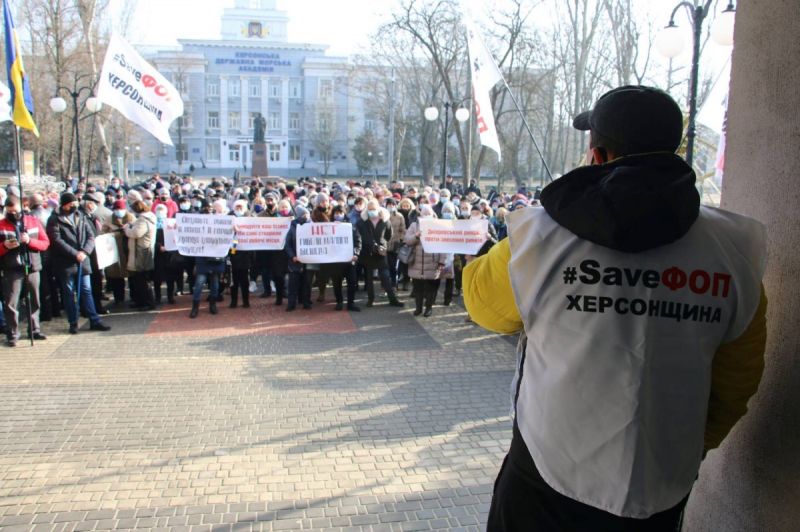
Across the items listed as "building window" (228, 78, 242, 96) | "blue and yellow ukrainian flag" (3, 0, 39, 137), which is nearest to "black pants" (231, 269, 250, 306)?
"blue and yellow ukrainian flag" (3, 0, 39, 137)

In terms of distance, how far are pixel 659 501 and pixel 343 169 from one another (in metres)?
92.1

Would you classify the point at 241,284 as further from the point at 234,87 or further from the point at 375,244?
the point at 234,87

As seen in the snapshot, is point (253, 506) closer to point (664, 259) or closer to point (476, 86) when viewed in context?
point (664, 259)

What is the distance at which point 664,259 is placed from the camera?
73.8 inches

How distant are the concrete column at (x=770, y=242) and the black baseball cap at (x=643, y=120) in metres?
0.72

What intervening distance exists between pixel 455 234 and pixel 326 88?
282 ft

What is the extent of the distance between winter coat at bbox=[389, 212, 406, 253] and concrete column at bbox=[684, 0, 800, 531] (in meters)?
10.6

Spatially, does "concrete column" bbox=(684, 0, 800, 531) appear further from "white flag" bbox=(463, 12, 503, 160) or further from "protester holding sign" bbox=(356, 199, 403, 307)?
"protester holding sign" bbox=(356, 199, 403, 307)

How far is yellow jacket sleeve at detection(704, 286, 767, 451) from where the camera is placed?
202 cm

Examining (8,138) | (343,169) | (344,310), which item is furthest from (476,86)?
(343,169)

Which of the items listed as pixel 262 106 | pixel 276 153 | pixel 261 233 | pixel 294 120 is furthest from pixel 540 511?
pixel 262 106

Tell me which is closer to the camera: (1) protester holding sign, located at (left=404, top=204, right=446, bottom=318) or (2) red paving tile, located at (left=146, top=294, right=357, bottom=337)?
(2) red paving tile, located at (left=146, top=294, right=357, bottom=337)

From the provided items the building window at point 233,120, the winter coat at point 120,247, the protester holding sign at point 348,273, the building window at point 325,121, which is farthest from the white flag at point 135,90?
the building window at point 233,120

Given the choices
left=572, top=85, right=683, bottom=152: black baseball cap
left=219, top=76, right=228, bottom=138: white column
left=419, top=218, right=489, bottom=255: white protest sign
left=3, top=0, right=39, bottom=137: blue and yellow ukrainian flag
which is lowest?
left=419, top=218, right=489, bottom=255: white protest sign
